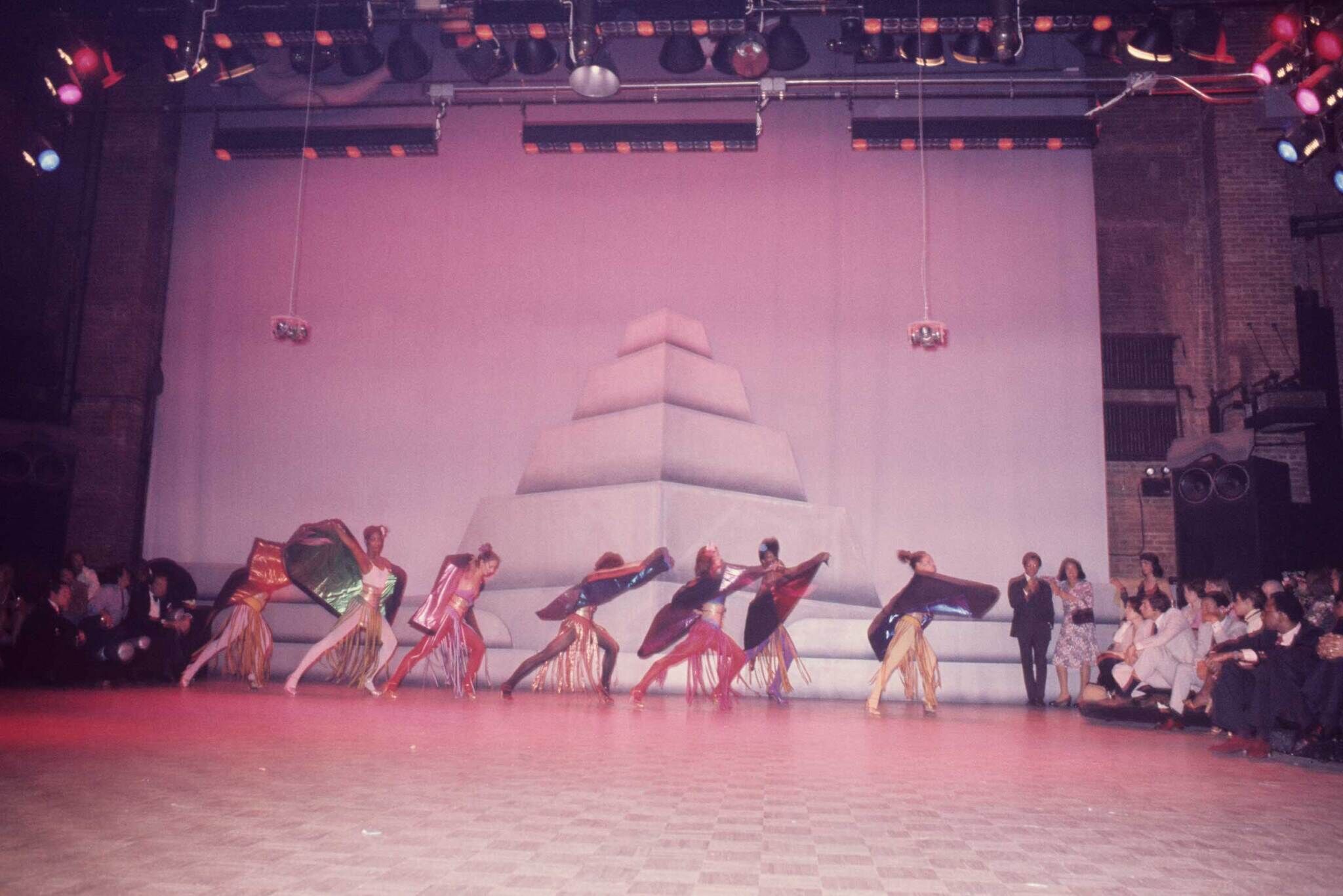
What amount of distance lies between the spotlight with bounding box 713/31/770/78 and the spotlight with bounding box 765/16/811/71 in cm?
26

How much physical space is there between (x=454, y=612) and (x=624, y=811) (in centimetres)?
419

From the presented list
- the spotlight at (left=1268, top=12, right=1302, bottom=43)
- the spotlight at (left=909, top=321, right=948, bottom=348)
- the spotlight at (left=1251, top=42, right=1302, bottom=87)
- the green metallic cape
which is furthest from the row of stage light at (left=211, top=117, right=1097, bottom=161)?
the green metallic cape

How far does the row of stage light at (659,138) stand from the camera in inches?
336

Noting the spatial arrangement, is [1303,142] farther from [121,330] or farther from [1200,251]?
[121,330]

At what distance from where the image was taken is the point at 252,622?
7.44 metres

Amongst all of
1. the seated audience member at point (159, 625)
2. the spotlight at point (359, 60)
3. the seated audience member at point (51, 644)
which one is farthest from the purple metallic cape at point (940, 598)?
the spotlight at point (359, 60)

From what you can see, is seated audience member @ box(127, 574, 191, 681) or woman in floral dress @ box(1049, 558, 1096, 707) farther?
seated audience member @ box(127, 574, 191, 681)

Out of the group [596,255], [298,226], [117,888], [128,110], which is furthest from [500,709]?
[128,110]

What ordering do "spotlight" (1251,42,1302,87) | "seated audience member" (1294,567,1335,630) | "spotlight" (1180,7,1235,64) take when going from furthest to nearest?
"spotlight" (1180,7,1235,64) < "spotlight" (1251,42,1302,87) < "seated audience member" (1294,567,1335,630)

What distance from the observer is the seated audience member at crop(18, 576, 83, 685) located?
24.1ft

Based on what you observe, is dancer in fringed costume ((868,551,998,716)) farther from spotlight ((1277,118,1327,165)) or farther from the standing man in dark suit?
spotlight ((1277,118,1327,165))

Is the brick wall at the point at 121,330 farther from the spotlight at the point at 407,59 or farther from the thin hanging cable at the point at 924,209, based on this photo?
the thin hanging cable at the point at 924,209

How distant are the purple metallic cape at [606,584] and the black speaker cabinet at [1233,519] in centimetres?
469

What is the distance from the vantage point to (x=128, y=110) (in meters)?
9.80
